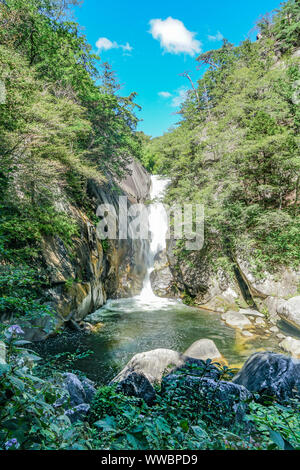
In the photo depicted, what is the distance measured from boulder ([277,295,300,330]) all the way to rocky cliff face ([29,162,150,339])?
824cm

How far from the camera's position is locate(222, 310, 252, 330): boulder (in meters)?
9.45

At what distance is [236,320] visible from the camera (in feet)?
32.3

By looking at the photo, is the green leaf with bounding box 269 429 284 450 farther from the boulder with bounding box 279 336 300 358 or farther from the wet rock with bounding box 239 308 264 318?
the wet rock with bounding box 239 308 264 318

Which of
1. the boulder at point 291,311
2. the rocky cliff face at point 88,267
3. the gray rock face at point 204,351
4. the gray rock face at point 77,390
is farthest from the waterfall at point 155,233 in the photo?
the gray rock face at point 77,390

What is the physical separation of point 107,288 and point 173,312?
428 cm

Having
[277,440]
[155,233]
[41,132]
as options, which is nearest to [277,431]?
[277,440]

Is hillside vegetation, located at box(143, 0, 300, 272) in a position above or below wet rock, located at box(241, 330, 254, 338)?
above

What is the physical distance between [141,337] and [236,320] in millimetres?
4536

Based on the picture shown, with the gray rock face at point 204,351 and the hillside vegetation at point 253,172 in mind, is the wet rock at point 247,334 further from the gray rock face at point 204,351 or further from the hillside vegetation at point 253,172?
the hillside vegetation at point 253,172

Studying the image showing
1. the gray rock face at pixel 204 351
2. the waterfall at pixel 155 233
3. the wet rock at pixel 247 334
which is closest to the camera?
the gray rock face at pixel 204 351

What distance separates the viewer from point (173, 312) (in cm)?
1179

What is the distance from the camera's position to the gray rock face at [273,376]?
3.56 meters

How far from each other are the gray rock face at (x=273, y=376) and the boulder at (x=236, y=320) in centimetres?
569

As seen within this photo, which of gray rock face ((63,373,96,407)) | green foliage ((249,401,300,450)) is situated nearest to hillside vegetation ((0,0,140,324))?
gray rock face ((63,373,96,407))
